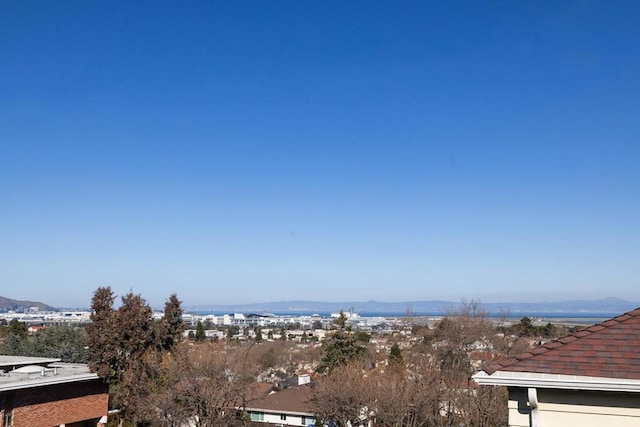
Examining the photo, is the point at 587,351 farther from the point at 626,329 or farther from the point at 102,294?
the point at 102,294

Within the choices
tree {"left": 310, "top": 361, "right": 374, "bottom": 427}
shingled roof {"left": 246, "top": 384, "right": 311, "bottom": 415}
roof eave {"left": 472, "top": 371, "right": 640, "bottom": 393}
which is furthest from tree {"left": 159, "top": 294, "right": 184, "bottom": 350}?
roof eave {"left": 472, "top": 371, "right": 640, "bottom": 393}

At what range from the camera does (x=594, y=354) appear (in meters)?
6.33

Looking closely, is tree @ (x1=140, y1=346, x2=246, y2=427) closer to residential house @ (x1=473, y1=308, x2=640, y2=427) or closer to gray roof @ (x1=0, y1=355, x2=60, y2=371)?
gray roof @ (x1=0, y1=355, x2=60, y2=371)

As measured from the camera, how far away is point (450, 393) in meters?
26.4

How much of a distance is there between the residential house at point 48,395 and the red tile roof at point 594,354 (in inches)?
784

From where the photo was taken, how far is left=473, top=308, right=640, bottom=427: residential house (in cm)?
604

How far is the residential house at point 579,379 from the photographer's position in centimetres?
604

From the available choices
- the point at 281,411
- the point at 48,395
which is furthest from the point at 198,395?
the point at 281,411

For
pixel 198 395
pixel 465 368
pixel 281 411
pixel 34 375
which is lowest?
pixel 281 411

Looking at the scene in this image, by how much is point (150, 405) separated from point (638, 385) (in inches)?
967

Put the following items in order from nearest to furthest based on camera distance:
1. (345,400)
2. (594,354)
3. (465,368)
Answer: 1. (594,354)
2. (345,400)
3. (465,368)

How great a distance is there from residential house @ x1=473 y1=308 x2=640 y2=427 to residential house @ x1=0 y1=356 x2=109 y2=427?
1975 centimetres

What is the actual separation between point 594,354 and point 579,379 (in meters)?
0.42

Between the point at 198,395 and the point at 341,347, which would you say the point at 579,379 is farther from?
the point at 341,347
